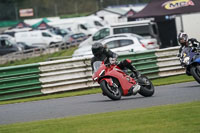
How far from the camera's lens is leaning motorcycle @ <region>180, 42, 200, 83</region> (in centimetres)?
1263

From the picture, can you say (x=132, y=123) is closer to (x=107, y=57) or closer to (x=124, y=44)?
(x=107, y=57)

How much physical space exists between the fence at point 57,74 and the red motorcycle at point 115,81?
183 inches

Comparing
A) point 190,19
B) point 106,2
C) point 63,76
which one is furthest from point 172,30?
point 106,2

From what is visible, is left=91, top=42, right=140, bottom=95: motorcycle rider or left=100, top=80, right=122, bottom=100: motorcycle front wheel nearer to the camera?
left=100, top=80, right=122, bottom=100: motorcycle front wheel

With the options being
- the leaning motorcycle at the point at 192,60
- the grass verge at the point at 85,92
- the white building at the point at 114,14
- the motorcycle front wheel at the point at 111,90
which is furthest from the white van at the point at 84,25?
the motorcycle front wheel at the point at 111,90

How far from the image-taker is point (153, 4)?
100 ft

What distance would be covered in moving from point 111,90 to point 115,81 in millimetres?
221

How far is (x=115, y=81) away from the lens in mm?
11570

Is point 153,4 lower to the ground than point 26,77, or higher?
higher

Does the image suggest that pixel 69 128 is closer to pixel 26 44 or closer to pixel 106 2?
pixel 26 44

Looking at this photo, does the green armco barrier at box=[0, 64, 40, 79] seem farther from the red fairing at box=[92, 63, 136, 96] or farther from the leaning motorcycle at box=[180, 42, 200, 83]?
the red fairing at box=[92, 63, 136, 96]

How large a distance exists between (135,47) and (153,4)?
7.52 meters

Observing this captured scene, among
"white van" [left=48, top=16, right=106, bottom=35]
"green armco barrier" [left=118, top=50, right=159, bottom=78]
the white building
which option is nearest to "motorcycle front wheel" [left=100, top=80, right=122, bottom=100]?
"green armco barrier" [left=118, top=50, right=159, bottom=78]

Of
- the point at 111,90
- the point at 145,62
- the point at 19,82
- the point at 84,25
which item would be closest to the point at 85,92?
the point at 19,82
